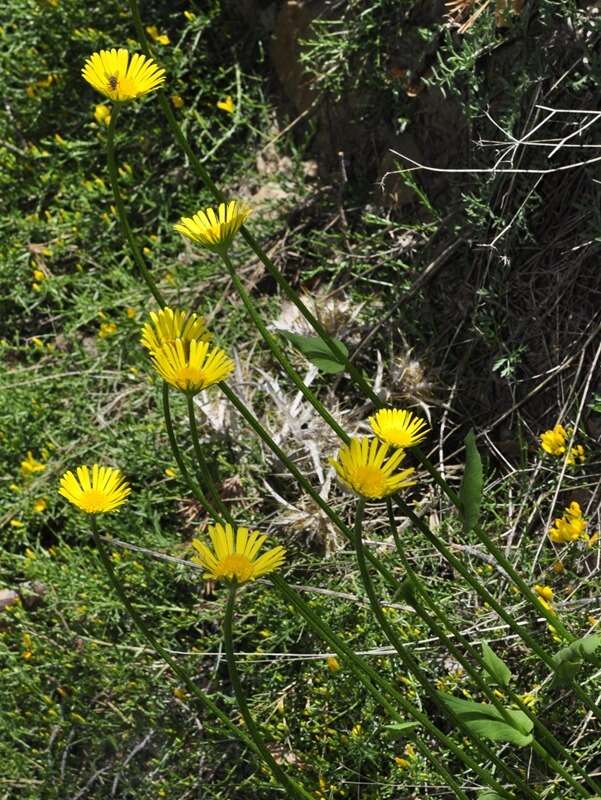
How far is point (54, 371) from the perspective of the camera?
374 cm

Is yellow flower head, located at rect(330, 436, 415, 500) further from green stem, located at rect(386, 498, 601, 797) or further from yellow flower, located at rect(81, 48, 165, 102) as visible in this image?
yellow flower, located at rect(81, 48, 165, 102)

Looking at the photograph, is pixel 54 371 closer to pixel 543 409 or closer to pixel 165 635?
pixel 165 635

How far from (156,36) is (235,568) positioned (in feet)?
9.72

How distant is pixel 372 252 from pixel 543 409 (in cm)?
81

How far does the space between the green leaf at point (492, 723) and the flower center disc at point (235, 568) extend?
54 centimetres

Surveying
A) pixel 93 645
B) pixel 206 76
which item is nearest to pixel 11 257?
pixel 206 76

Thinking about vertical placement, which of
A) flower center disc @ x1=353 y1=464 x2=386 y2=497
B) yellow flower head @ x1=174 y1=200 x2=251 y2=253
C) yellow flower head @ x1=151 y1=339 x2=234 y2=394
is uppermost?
yellow flower head @ x1=174 y1=200 x2=251 y2=253

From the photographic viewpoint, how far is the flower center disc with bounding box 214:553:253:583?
1.56m

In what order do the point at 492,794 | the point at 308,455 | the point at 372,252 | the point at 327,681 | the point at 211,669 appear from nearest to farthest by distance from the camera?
the point at 492,794
the point at 327,681
the point at 211,669
the point at 308,455
the point at 372,252

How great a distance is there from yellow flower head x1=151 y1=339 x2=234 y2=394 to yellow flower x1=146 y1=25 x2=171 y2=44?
2561 mm

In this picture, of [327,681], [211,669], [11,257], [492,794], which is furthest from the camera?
[11,257]

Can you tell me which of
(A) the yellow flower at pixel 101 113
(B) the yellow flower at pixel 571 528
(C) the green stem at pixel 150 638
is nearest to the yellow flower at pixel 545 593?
(B) the yellow flower at pixel 571 528

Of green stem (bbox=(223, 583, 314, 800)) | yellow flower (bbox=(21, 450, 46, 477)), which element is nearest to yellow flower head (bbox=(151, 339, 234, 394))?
green stem (bbox=(223, 583, 314, 800))

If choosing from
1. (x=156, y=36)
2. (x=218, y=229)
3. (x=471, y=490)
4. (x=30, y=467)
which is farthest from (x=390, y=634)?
(x=156, y=36)
